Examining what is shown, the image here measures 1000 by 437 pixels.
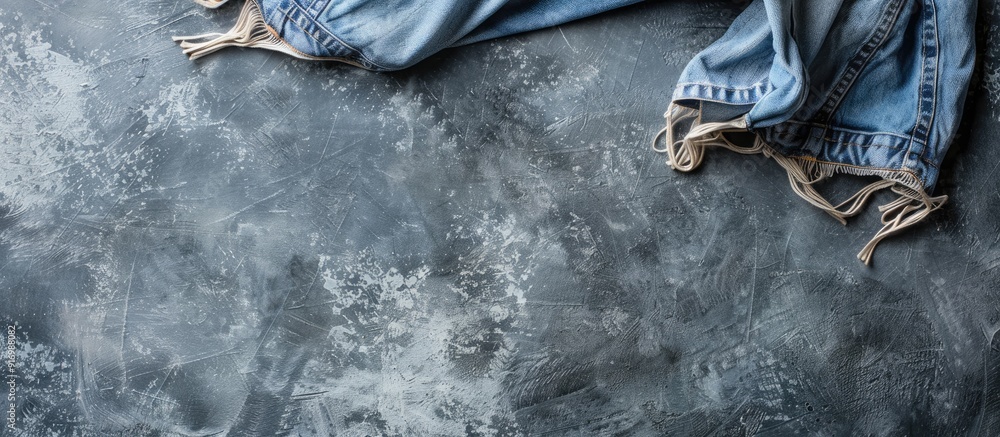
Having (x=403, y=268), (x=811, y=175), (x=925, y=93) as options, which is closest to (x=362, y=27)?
(x=403, y=268)

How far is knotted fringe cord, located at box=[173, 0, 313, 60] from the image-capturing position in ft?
3.85

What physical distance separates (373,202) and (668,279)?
1.91ft

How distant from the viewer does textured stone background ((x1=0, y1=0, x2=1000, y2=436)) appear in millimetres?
1192

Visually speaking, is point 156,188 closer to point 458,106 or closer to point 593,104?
point 458,106

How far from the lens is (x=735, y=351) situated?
120 centimetres

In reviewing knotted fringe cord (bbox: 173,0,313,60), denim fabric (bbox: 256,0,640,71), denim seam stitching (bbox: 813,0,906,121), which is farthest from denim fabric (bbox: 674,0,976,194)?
knotted fringe cord (bbox: 173,0,313,60)

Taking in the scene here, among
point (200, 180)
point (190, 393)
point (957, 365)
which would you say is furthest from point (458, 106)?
point (957, 365)

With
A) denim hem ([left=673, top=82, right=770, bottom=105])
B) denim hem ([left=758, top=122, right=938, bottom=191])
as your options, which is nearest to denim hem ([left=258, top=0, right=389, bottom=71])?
denim hem ([left=673, top=82, right=770, bottom=105])

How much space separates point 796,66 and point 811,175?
0.23m

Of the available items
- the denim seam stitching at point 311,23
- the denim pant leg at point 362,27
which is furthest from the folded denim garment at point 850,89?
the denim seam stitching at point 311,23

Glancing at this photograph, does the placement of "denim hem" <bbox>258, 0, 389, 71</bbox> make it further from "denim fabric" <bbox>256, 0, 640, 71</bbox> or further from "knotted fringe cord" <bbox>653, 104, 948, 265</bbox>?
"knotted fringe cord" <bbox>653, 104, 948, 265</bbox>

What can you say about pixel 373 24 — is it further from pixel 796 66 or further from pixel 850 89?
pixel 850 89

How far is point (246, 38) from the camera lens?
1177 mm

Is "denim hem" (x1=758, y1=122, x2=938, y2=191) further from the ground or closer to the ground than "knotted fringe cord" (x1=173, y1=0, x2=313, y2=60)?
closer to the ground
